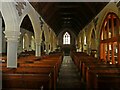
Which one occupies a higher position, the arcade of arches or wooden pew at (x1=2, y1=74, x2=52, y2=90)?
the arcade of arches

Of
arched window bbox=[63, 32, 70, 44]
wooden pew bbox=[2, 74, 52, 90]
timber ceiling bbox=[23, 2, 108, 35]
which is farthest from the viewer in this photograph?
arched window bbox=[63, 32, 70, 44]

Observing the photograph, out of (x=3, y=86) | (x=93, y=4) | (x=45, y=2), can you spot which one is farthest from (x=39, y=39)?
(x=3, y=86)

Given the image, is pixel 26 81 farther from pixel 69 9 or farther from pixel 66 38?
pixel 66 38

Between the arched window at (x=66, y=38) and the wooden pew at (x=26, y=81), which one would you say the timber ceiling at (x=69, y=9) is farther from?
the arched window at (x=66, y=38)

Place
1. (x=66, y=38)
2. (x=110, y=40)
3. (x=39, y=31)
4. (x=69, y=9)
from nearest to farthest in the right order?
(x=110, y=40) → (x=39, y=31) → (x=69, y=9) → (x=66, y=38)

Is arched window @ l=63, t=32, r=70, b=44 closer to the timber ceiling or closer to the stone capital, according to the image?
the timber ceiling

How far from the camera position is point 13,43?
7.17 metres

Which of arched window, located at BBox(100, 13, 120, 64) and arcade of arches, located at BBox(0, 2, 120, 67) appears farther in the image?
arched window, located at BBox(100, 13, 120, 64)

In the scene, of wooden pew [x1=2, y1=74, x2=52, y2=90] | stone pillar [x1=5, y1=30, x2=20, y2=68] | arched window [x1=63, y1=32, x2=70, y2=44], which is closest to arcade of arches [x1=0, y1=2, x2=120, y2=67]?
stone pillar [x1=5, y1=30, x2=20, y2=68]

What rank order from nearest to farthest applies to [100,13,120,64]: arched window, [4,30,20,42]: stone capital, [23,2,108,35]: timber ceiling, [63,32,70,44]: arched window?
1. [4,30,20,42]: stone capital
2. [100,13,120,64]: arched window
3. [23,2,108,35]: timber ceiling
4. [63,32,70,44]: arched window

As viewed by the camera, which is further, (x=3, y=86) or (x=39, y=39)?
(x=39, y=39)

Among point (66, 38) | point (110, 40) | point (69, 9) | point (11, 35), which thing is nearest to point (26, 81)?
point (11, 35)

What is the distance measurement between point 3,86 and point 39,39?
798cm

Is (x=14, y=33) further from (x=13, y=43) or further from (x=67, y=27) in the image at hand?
(x=67, y=27)
